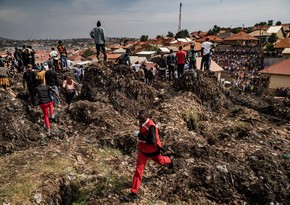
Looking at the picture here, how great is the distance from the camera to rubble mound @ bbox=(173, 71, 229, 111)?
32.4ft

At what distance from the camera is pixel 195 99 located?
950cm

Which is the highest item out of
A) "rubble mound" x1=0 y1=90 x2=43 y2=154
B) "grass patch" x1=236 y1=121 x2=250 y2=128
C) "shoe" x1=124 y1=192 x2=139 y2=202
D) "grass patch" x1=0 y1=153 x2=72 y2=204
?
"rubble mound" x1=0 y1=90 x2=43 y2=154

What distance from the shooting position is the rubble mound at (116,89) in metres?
8.83

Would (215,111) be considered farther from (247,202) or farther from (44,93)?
(44,93)

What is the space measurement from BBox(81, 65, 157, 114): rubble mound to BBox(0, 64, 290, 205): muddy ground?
0.04m

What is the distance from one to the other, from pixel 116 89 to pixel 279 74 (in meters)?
22.6

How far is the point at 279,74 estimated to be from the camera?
81.8ft

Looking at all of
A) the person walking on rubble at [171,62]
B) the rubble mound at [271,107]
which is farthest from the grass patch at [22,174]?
the rubble mound at [271,107]

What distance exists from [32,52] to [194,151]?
10090mm

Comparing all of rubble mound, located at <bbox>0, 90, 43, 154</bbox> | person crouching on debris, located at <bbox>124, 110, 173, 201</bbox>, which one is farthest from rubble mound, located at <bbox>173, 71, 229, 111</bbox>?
rubble mound, located at <bbox>0, 90, 43, 154</bbox>

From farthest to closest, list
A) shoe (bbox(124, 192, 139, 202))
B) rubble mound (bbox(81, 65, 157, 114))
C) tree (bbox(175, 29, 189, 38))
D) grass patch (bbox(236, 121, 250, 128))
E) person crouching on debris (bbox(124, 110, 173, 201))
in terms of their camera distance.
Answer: tree (bbox(175, 29, 189, 38)) < rubble mound (bbox(81, 65, 157, 114)) < grass patch (bbox(236, 121, 250, 128)) < shoe (bbox(124, 192, 139, 202)) < person crouching on debris (bbox(124, 110, 173, 201))

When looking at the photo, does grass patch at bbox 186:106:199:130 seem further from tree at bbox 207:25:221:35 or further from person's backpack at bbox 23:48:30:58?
tree at bbox 207:25:221:35

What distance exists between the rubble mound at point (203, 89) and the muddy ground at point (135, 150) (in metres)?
0.04

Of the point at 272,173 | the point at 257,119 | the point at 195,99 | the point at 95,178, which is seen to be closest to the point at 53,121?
the point at 95,178
